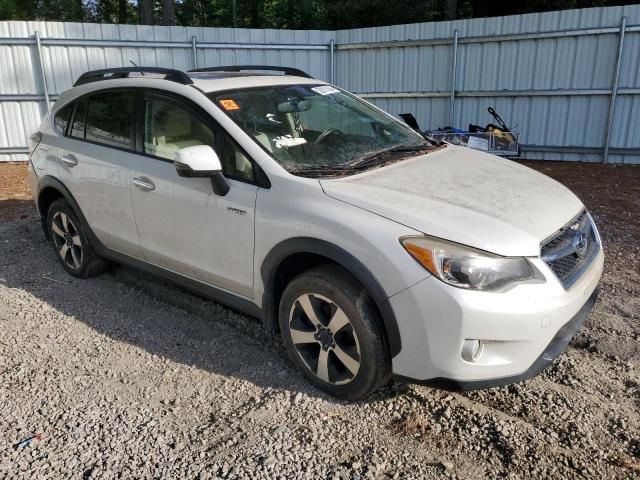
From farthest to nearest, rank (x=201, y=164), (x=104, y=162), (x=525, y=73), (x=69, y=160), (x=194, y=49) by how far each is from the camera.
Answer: (x=194, y=49), (x=525, y=73), (x=69, y=160), (x=104, y=162), (x=201, y=164)

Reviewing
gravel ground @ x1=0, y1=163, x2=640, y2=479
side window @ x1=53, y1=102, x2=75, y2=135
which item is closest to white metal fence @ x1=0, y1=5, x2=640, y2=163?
gravel ground @ x1=0, y1=163, x2=640, y2=479

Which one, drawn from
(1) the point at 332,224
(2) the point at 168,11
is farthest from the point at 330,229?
(2) the point at 168,11

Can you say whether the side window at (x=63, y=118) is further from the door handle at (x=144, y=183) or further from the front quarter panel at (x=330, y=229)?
the front quarter panel at (x=330, y=229)

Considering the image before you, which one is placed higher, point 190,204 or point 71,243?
point 190,204

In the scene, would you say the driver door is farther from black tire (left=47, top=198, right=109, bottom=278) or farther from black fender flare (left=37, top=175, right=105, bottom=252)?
black tire (left=47, top=198, right=109, bottom=278)

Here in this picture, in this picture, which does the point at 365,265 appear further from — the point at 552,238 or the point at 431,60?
the point at 431,60

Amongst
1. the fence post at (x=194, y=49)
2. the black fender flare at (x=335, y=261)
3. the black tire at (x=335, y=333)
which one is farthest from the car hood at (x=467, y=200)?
the fence post at (x=194, y=49)

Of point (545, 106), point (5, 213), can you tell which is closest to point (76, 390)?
point (5, 213)

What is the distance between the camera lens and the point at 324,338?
3.04m

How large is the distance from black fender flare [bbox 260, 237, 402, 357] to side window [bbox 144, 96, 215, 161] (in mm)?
888

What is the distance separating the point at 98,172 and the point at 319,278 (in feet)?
7.36

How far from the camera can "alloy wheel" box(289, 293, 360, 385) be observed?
9.66 feet

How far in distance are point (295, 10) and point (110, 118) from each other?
24792 millimetres

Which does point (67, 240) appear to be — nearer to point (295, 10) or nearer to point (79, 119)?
point (79, 119)
